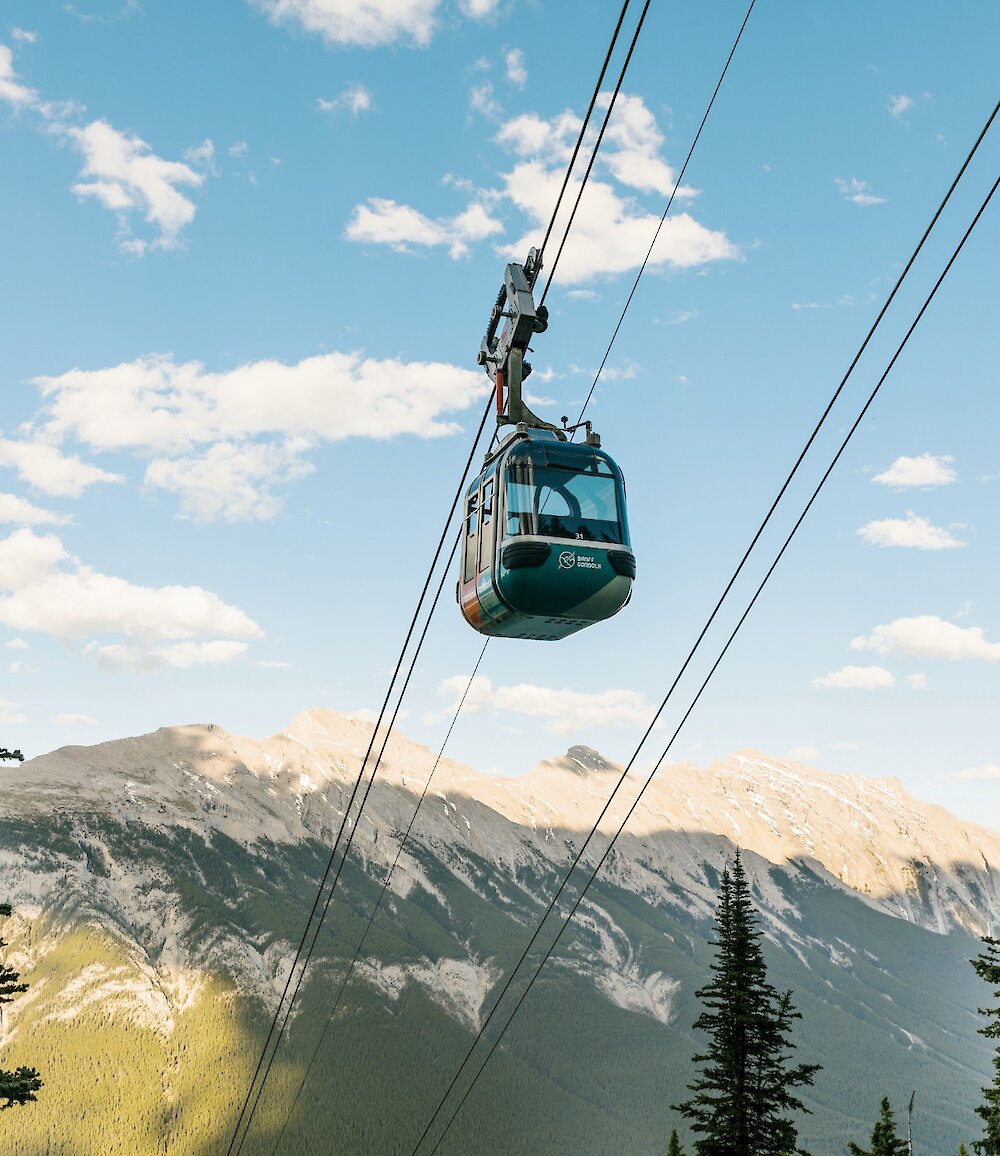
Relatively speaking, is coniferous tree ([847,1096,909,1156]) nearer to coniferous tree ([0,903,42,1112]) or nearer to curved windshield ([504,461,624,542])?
coniferous tree ([0,903,42,1112])

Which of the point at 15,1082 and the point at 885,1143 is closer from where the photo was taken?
the point at 15,1082

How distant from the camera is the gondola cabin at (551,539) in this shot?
58.0ft

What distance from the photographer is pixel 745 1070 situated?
33.2m

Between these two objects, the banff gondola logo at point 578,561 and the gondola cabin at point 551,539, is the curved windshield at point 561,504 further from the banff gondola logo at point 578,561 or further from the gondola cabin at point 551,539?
the banff gondola logo at point 578,561

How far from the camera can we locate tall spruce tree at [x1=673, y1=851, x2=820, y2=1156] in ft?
104

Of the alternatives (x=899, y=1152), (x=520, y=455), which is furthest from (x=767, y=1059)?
(x=520, y=455)

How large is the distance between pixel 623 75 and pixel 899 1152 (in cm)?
3689

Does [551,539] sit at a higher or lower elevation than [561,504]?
lower

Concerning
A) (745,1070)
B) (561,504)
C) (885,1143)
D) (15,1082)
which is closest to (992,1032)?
(745,1070)

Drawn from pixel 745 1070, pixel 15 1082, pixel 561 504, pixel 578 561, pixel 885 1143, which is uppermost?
pixel 561 504

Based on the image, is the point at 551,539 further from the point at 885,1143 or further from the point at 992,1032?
the point at 885,1143

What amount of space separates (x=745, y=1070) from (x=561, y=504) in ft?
82.5

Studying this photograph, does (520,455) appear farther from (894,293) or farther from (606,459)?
(894,293)

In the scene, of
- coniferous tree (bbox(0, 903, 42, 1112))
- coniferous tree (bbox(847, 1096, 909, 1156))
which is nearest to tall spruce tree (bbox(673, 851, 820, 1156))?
coniferous tree (bbox(847, 1096, 909, 1156))
